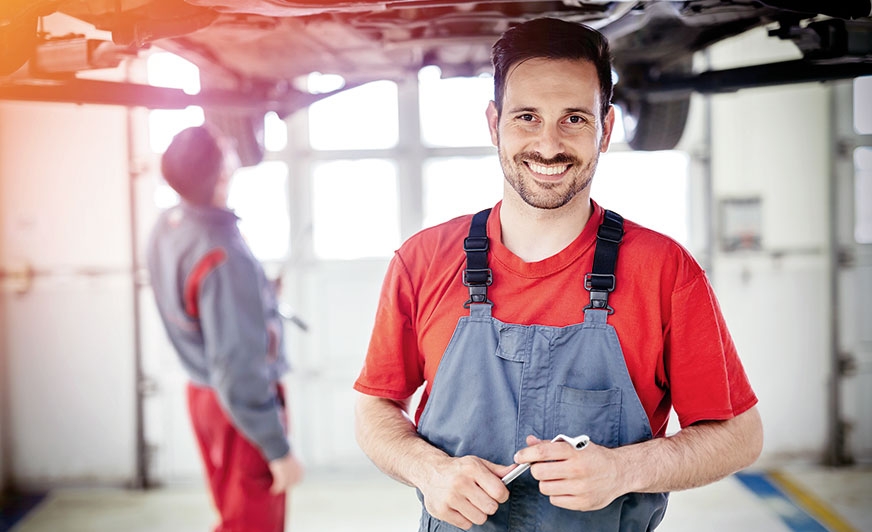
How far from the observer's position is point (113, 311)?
468 cm

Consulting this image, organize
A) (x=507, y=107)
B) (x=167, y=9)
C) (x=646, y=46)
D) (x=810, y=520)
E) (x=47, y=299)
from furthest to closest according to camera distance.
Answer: (x=47, y=299)
(x=810, y=520)
(x=646, y=46)
(x=167, y=9)
(x=507, y=107)

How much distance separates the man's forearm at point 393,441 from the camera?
52.5 inches

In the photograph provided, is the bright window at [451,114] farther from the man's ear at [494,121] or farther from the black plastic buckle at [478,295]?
the black plastic buckle at [478,295]

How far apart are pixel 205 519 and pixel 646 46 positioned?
3399 millimetres

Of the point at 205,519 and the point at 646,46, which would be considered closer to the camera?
the point at 646,46

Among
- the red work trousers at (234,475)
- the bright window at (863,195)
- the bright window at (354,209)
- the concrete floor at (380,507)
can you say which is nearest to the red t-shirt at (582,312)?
the red work trousers at (234,475)

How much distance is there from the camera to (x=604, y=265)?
1341 millimetres

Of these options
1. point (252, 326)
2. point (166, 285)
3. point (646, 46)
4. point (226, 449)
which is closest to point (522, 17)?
point (646, 46)

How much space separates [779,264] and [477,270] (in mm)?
3915

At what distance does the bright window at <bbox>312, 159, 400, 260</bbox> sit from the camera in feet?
15.3

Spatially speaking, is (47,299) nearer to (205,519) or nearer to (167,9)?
(205,519)

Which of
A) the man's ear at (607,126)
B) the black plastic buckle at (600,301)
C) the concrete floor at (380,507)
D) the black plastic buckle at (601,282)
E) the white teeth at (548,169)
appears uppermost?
the man's ear at (607,126)

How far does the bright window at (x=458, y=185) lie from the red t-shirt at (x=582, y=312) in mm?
3176

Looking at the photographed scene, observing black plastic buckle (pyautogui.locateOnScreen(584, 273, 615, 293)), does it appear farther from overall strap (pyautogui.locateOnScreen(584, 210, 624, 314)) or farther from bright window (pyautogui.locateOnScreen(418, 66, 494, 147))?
bright window (pyautogui.locateOnScreen(418, 66, 494, 147))
